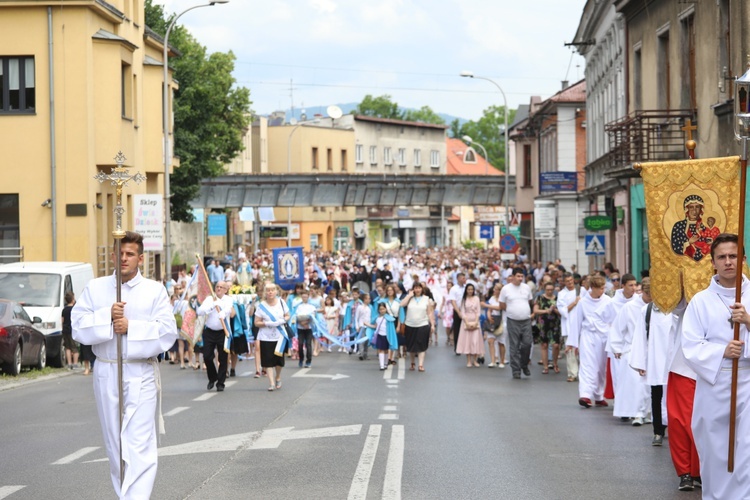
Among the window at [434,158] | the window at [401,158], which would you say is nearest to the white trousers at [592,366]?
the window at [401,158]

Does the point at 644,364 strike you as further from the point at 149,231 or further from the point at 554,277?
the point at 149,231

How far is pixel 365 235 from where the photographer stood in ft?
332

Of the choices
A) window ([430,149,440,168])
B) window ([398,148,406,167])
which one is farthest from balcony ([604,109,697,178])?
window ([430,149,440,168])

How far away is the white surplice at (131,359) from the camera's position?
8.42 meters

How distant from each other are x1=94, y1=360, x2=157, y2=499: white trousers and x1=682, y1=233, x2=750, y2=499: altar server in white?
3.67 meters

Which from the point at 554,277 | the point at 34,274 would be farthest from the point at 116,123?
the point at 554,277

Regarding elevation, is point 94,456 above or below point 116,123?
below

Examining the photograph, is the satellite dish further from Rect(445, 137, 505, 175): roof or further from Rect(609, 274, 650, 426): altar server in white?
Rect(609, 274, 650, 426): altar server in white

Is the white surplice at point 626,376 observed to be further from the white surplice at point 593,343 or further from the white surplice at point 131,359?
the white surplice at point 131,359

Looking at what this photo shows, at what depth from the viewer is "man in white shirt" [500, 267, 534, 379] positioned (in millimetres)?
22692

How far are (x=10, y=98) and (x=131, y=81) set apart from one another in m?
4.74

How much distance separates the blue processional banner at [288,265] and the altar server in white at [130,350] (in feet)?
92.2

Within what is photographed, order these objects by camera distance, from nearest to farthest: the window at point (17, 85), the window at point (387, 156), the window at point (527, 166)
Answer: the window at point (17, 85), the window at point (527, 166), the window at point (387, 156)

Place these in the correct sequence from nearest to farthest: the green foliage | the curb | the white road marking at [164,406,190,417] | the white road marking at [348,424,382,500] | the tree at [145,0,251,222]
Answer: the white road marking at [348,424,382,500] → the white road marking at [164,406,190,417] → the curb → the tree at [145,0,251,222] → the green foliage
